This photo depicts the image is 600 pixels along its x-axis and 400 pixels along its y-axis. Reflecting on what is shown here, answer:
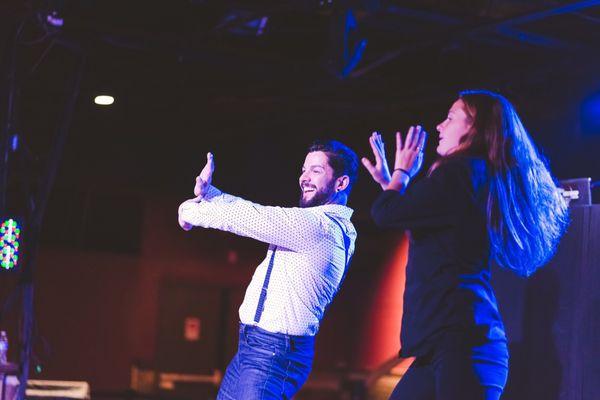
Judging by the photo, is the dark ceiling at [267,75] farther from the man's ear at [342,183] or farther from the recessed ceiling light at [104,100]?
the man's ear at [342,183]

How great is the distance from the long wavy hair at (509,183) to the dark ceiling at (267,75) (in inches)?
118

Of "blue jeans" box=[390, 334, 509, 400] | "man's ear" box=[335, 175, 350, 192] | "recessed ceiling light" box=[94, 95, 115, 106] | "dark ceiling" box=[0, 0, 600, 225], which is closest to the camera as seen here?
"blue jeans" box=[390, 334, 509, 400]

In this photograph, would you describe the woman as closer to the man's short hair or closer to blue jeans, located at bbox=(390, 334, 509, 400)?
blue jeans, located at bbox=(390, 334, 509, 400)

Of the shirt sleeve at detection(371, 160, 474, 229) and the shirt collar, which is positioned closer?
the shirt sleeve at detection(371, 160, 474, 229)

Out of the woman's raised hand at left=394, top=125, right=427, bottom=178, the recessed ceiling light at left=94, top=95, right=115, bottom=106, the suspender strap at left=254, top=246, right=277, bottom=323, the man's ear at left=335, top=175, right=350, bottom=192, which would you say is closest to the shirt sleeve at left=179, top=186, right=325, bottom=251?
the suspender strap at left=254, top=246, right=277, bottom=323

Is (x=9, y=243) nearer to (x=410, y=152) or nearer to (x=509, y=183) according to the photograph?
(x=410, y=152)

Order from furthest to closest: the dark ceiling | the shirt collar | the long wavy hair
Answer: the dark ceiling → the shirt collar → the long wavy hair

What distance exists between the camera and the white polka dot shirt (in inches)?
104

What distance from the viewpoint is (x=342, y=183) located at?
9.89ft

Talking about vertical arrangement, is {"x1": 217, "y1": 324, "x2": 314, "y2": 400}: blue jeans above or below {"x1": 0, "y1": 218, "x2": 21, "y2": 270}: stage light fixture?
below

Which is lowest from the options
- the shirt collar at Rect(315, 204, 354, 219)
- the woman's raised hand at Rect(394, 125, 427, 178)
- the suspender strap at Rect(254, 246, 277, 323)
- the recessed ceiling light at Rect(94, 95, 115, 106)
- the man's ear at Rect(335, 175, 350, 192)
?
the suspender strap at Rect(254, 246, 277, 323)

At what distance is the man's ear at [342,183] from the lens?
9.87 feet

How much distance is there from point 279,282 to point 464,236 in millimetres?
777

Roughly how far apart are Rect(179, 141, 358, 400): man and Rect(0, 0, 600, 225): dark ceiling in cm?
280
